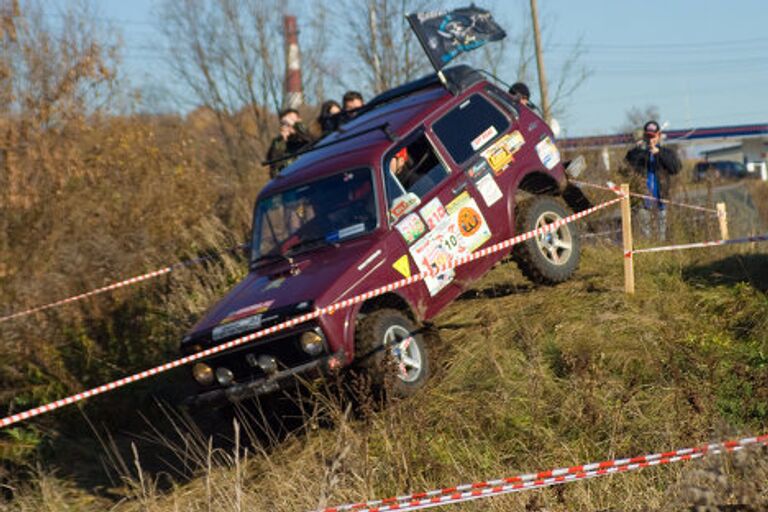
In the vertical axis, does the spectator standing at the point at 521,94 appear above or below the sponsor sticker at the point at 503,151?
above

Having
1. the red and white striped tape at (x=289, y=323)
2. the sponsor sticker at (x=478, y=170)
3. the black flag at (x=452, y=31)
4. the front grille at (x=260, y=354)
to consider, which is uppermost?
the black flag at (x=452, y=31)

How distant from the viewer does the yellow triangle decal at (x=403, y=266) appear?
8406 millimetres

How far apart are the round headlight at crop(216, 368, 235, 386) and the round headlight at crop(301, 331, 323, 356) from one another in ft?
2.38

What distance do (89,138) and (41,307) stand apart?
10.1ft

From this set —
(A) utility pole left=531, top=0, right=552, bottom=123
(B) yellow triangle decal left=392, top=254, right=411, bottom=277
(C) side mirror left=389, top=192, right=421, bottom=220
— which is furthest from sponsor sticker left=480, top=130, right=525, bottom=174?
(A) utility pole left=531, top=0, right=552, bottom=123

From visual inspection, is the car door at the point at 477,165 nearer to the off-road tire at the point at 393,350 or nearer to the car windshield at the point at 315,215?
the car windshield at the point at 315,215

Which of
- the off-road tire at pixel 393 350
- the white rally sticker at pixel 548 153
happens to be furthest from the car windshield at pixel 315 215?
the white rally sticker at pixel 548 153

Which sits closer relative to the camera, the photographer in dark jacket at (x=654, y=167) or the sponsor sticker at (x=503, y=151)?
the sponsor sticker at (x=503, y=151)

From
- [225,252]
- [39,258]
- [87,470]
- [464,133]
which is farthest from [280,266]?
[225,252]

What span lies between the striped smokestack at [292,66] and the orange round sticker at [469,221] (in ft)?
68.4

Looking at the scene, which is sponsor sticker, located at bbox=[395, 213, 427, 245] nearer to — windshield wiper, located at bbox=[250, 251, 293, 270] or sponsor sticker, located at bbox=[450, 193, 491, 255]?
sponsor sticker, located at bbox=[450, 193, 491, 255]

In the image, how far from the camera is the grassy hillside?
644 cm

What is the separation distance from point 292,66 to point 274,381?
75.8ft

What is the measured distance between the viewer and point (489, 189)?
942 centimetres
